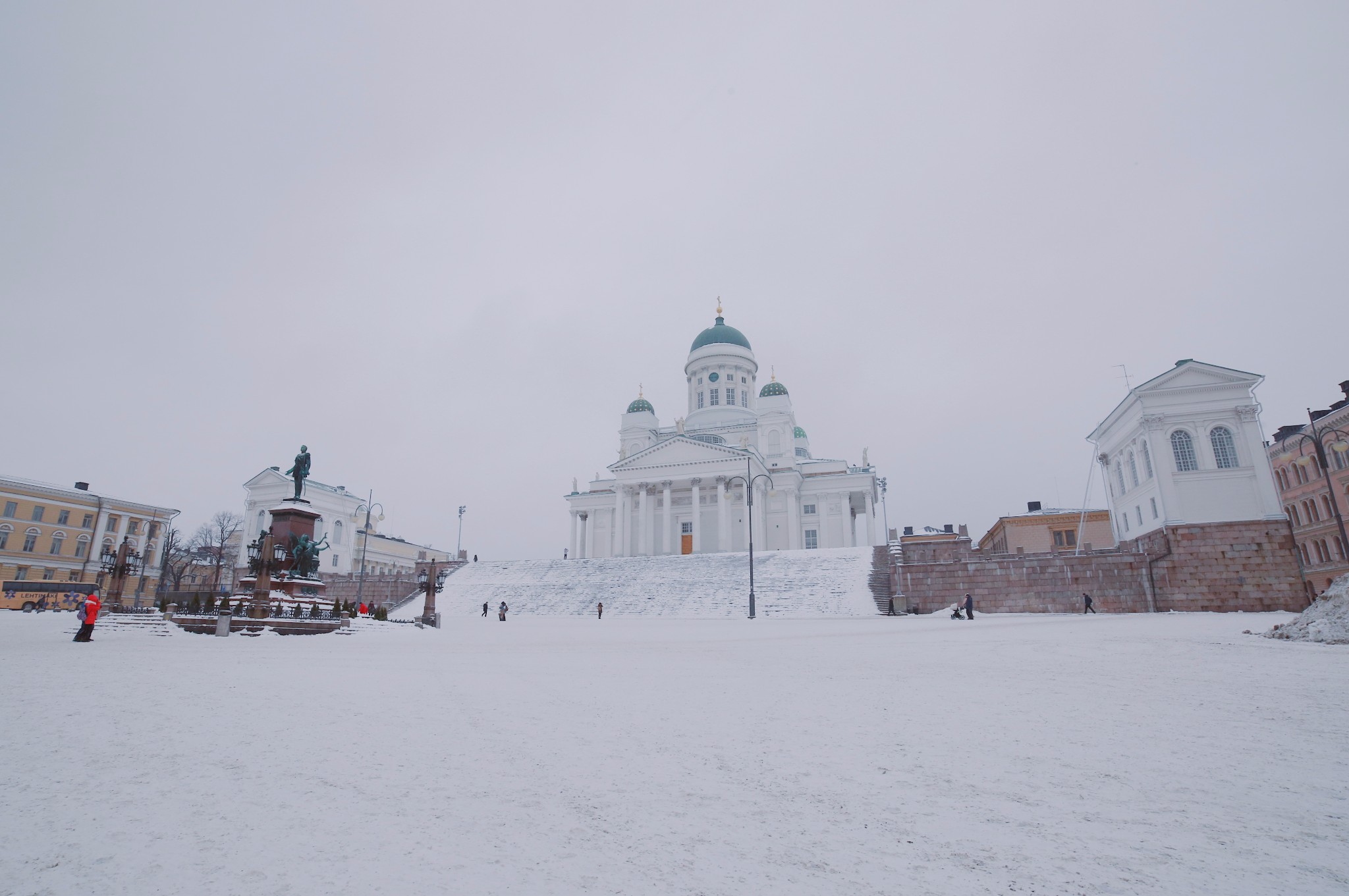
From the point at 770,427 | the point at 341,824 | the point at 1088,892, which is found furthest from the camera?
the point at 770,427

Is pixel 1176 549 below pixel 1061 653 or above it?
above

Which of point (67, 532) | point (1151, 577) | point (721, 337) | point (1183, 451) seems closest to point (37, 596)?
point (67, 532)

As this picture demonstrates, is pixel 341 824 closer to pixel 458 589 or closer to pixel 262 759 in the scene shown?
pixel 262 759

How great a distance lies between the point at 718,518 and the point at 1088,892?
54.5m

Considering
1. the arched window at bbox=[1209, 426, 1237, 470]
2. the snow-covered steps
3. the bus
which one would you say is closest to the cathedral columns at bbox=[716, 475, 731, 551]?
the snow-covered steps

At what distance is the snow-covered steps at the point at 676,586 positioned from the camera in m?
35.7

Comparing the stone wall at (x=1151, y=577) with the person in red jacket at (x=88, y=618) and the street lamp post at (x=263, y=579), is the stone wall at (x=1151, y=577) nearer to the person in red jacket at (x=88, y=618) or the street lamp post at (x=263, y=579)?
the street lamp post at (x=263, y=579)

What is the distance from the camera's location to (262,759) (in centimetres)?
499

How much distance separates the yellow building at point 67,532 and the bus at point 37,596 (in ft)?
13.8

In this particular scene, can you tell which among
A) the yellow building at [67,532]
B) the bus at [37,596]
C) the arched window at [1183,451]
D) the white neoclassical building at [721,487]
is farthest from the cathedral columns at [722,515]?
the yellow building at [67,532]

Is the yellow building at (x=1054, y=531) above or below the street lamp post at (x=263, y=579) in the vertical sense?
above

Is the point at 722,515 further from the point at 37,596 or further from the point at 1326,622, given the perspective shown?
the point at 37,596

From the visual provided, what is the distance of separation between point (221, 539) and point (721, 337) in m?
58.5

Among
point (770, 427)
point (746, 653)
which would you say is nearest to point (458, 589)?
point (770, 427)
